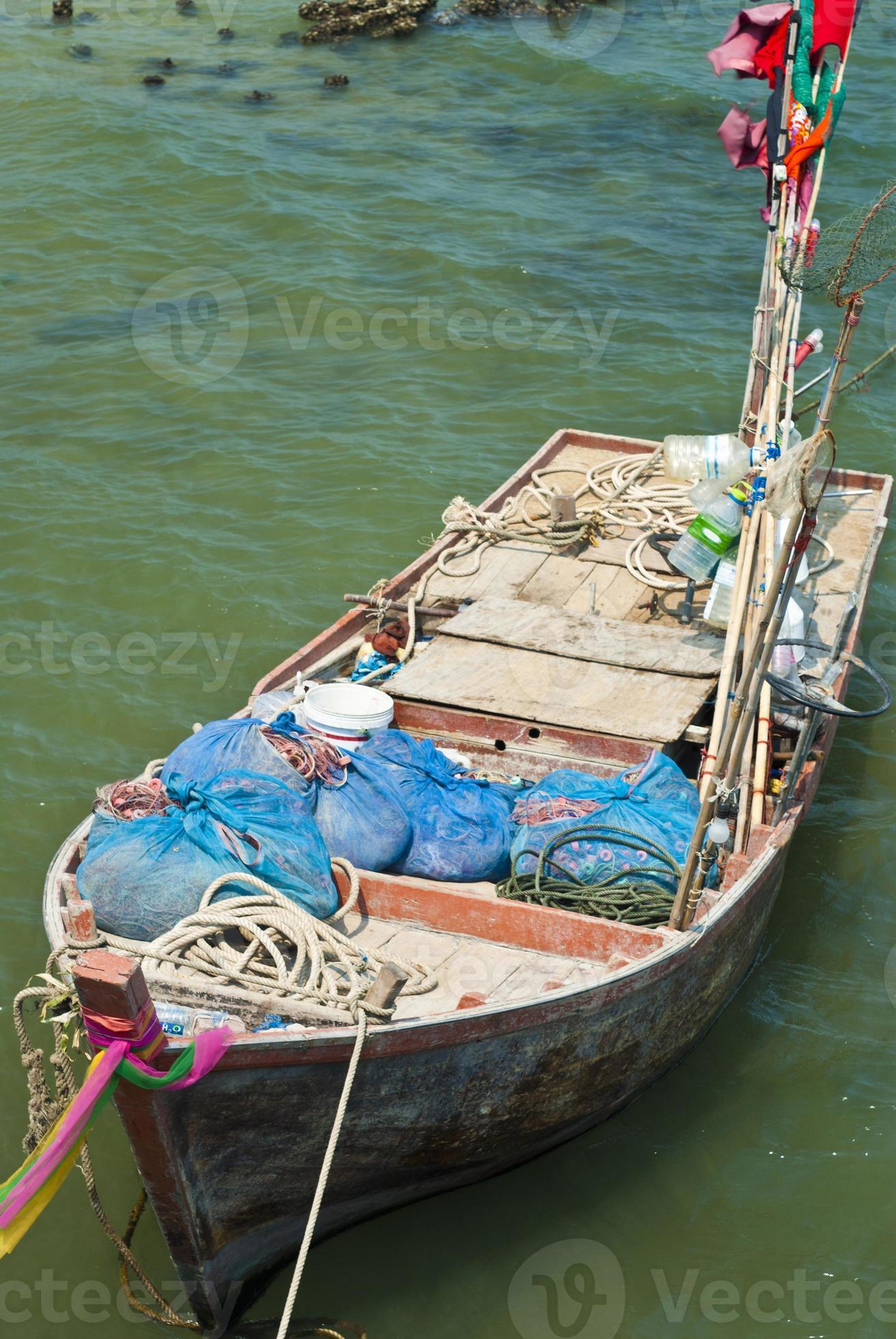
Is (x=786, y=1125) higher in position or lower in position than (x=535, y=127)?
lower

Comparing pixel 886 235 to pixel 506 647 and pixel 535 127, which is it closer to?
pixel 506 647

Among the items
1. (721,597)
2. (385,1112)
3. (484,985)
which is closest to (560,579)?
(721,597)

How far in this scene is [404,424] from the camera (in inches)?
520

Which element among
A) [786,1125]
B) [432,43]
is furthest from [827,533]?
[432,43]

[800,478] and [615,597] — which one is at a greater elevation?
[800,478]

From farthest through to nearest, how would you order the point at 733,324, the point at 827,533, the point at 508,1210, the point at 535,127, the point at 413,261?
the point at 535,127 < the point at 413,261 < the point at 733,324 < the point at 827,533 < the point at 508,1210

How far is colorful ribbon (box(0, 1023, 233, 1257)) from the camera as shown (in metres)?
4.43

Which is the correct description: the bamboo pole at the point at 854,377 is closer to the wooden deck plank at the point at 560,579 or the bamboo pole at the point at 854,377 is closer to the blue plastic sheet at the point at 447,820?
the wooden deck plank at the point at 560,579

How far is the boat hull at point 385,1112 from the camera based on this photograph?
5.12 metres

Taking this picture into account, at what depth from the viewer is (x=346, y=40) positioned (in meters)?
24.0

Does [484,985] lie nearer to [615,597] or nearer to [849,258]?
[615,597]

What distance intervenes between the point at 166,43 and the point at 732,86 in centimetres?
1008

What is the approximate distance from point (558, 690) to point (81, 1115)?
13.3 feet

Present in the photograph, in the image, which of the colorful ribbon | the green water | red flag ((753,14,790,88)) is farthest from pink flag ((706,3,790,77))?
the colorful ribbon
